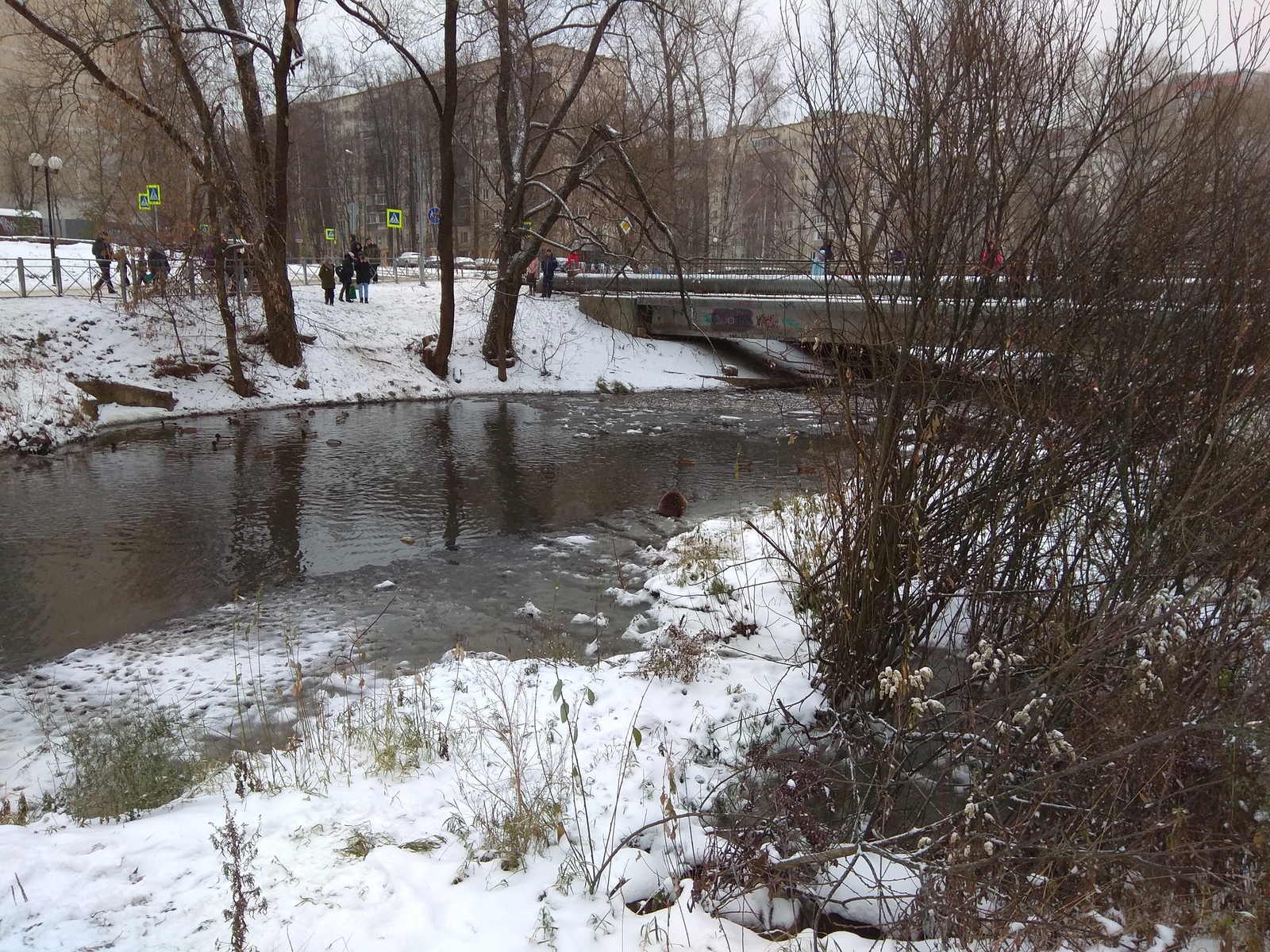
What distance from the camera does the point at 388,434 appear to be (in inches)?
679

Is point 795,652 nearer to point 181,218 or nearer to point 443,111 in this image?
point 181,218

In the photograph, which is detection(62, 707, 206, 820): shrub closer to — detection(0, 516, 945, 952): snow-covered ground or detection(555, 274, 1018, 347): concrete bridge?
detection(0, 516, 945, 952): snow-covered ground

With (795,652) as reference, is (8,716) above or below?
below

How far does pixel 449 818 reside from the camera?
13.7ft

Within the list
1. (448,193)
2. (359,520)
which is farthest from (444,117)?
(359,520)

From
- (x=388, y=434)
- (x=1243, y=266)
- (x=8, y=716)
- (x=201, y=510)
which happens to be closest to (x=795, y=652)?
(x=1243, y=266)

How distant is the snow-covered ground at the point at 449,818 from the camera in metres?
3.36

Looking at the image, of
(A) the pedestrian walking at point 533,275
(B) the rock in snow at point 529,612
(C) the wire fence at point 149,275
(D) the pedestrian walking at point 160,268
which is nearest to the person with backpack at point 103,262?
(C) the wire fence at point 149,275

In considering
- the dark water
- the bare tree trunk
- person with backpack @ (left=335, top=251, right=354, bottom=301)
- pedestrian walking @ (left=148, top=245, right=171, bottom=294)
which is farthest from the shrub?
person with backpack @ (left=335, top=251, right=354, bottom=301)

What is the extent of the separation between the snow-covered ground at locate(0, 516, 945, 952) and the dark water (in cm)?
128

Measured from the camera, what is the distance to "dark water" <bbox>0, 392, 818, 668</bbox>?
26.6 feet

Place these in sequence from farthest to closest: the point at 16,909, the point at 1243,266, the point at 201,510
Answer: the point at 201,510 → the point at 1243,266 → the point at 16,909

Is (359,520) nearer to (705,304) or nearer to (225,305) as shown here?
(225,305)

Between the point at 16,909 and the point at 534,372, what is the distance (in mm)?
22554
